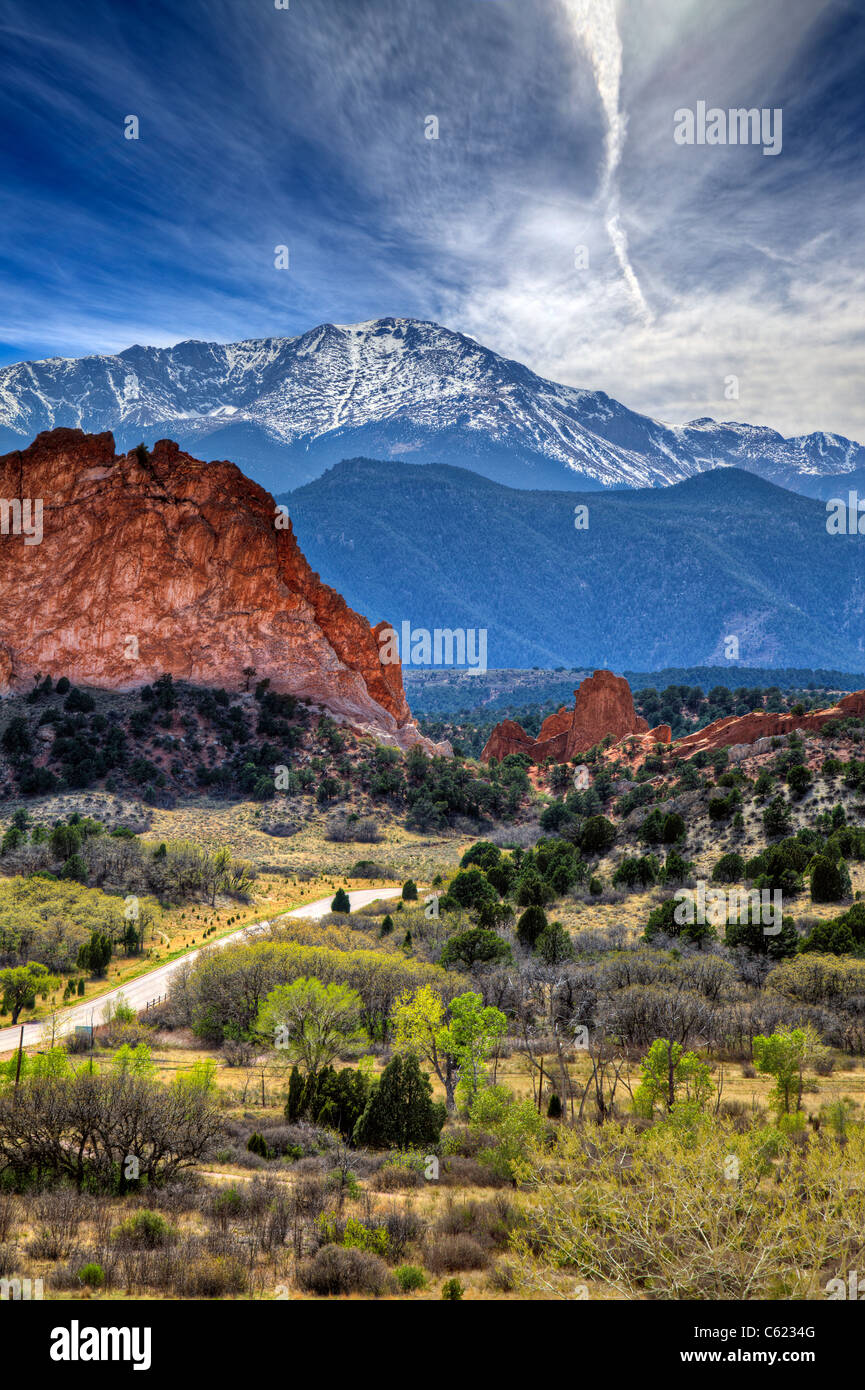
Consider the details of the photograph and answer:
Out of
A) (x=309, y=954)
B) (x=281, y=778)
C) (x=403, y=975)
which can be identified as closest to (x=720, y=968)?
(x=403, y=975)

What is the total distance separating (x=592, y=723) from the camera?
106 meters

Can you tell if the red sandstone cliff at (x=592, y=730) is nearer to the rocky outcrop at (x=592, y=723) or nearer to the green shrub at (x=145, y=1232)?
the rocky outcrop at (x=592, y=723)

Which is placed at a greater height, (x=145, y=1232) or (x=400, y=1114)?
(x=145, y=1232)

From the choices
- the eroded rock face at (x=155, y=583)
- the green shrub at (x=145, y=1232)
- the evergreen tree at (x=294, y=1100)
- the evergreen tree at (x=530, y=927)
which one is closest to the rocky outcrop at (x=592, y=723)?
the eroded rock face at (x=155, y=583)

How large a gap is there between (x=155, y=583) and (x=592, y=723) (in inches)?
2208

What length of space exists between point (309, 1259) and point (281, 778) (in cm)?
6238

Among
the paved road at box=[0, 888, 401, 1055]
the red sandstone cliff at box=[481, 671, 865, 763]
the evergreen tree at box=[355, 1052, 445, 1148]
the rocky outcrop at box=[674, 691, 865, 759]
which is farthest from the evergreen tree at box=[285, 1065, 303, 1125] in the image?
the red sandstone cliff at box=[481, 671, 865, 763]

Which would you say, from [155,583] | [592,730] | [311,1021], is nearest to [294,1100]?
[311,1021]

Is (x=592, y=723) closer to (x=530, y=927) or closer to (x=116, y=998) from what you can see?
(x=530, y=927)

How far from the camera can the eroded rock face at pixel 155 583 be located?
82.1 metres

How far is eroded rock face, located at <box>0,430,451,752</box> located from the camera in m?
82.1

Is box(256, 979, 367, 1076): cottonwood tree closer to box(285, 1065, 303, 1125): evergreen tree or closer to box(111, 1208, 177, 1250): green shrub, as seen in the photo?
box(285, 1065, 303, 1125): evergreen tree

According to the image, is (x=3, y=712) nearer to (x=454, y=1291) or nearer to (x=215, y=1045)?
(x=215, y=1045)

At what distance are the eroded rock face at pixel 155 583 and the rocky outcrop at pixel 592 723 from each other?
24992 mm
